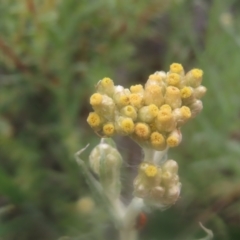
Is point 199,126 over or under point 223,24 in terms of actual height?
under

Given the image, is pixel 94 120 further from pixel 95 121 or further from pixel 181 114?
pixel 181 114

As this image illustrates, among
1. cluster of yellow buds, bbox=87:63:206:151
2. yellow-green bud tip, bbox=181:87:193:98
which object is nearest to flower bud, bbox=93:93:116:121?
cluster of yellow buds, bbox=87:63:206:151

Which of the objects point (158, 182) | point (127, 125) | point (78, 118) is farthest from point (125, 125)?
point (78, 118)

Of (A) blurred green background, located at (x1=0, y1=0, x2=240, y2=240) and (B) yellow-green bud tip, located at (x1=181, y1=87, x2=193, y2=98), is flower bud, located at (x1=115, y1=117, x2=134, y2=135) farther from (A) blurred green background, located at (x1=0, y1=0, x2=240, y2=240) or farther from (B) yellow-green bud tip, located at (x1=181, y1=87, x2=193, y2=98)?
(A) blurred green background, located at (x1=0, y1=0, x2=240, y2=240)

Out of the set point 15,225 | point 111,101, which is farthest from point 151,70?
point 111,101

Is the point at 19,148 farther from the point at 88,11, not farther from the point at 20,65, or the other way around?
the point at 88,11
